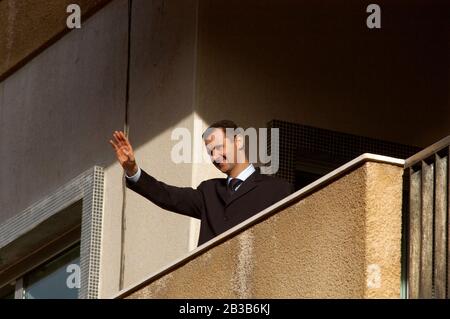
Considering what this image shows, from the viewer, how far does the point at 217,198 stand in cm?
994

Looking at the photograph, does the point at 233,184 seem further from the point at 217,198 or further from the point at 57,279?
the point at 57,279

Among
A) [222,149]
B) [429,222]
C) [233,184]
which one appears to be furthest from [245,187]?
[429,222]

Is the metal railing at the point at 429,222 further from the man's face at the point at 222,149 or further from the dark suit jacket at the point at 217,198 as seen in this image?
the man's face at the point at 222,149

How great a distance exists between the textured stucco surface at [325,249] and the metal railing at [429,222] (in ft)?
0.38

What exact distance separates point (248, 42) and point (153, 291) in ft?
9.24

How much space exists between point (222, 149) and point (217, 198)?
0.33 metres

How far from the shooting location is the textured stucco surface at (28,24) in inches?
522

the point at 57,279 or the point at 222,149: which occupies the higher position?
the point at 57,279

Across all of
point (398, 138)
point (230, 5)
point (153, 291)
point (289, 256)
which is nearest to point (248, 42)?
point (230, 5)

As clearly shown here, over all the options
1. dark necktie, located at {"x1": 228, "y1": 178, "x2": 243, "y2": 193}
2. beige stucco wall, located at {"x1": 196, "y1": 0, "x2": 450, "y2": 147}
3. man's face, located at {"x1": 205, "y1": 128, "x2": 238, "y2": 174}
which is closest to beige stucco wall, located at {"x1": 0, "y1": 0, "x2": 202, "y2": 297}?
beige stucco wall, located at {"x1": 196, "y1": 0, "x2": 450, "y2": 147}

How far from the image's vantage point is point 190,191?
10148 mm

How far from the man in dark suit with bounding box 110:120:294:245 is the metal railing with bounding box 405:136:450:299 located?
159cm

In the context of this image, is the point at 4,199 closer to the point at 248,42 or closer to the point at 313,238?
the point at 248,42
